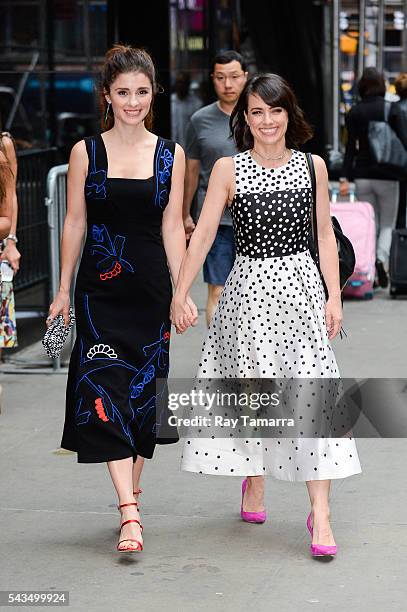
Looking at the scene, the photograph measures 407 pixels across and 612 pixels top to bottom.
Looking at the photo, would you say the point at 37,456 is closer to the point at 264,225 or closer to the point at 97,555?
the point at 97,555

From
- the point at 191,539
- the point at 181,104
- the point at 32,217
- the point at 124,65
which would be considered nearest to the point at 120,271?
the point at 124,65

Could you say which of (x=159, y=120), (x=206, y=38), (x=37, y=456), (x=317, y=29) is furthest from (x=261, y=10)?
(x=37, y=456)

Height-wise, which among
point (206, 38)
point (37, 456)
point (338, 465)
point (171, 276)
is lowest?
point (37, 456)

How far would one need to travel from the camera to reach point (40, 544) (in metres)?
5.14

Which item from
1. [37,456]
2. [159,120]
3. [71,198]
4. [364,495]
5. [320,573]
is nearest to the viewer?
[320,573]

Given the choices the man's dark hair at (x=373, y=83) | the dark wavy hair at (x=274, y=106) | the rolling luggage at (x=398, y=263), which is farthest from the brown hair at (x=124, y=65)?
the man's dark hair at (x=373, y=83)

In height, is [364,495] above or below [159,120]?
below

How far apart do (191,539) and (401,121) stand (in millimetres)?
6857

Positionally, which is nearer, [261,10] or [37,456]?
[37,456]

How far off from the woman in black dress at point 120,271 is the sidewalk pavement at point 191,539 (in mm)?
293

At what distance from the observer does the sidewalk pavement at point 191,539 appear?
455cm

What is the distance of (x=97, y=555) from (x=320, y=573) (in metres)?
0.83

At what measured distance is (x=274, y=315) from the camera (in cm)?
507

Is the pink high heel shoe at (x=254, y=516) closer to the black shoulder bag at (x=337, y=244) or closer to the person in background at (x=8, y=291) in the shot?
the black shoulder bag at (x=337, y=244)
